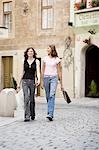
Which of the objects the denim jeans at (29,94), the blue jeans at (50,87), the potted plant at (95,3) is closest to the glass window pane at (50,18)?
the potted plant at (95,3)

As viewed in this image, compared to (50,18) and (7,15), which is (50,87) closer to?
(50,18)

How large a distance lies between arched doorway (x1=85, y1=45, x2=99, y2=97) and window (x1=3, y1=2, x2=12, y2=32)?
17.0ft

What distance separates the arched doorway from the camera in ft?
80.7

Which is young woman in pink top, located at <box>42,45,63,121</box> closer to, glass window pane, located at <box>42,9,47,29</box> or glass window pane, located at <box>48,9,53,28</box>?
glass window pane, located at <box>48,9,53,28</box>

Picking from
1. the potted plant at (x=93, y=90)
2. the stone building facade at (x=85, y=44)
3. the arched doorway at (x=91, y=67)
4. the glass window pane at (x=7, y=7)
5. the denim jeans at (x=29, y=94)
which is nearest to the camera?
the denim jeans at (x=29, y=94)

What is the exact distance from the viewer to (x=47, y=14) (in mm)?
26078

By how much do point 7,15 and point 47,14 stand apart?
9.22 ft

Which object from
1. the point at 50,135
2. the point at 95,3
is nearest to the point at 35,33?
the point at 95,3

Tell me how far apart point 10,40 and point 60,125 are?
17.7 m

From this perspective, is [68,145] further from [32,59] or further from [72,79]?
[72,79]

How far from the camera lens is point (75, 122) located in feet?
35.8

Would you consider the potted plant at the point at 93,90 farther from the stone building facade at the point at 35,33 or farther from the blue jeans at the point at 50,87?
the blue jeans at the point at 50,87

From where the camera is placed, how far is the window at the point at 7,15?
90.3 feet

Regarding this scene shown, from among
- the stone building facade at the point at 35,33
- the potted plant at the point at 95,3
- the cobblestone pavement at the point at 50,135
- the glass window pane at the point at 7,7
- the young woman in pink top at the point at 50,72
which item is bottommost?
the cobblestone pavement at the point at 50,135
